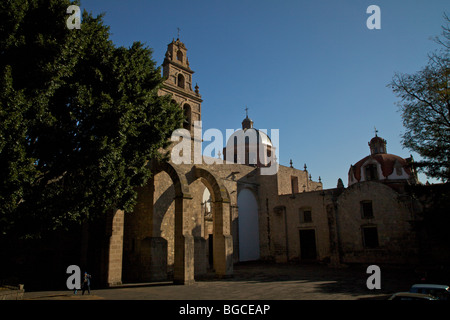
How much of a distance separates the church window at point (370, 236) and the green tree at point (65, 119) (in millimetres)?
19427

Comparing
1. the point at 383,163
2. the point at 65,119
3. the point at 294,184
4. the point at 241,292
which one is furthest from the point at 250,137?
the point at 65,119

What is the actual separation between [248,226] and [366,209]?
11.5m

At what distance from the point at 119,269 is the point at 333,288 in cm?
1076

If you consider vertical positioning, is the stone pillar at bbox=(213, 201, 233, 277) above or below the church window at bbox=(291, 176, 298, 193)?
below

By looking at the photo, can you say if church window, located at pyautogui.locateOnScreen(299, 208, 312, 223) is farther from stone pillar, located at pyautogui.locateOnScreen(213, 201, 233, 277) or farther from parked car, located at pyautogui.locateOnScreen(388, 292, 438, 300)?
parked car, located at pyautogui.locateOnScreen(388, 292, 438, 300)

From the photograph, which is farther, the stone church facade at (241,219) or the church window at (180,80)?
the church window at (180,80)

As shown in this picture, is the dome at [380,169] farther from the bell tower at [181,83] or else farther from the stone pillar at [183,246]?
the stone pillar at [183,246]

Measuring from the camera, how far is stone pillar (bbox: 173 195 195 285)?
51.6ft

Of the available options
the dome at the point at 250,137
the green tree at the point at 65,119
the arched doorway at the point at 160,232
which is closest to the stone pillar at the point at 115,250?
the arched doorway at the point at 160,232

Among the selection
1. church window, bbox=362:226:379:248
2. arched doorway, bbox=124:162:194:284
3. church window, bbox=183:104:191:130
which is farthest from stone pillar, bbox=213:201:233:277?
church window, bbox=362:226:379:248

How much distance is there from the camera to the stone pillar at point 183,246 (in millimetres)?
15727

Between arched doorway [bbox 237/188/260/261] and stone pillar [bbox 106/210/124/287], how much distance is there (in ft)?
51.8

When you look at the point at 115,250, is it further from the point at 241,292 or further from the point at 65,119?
the point at 65,119
